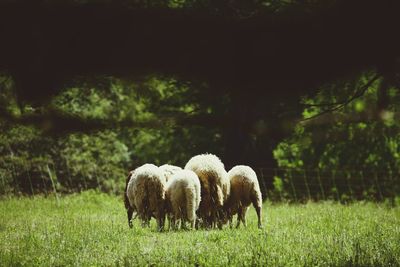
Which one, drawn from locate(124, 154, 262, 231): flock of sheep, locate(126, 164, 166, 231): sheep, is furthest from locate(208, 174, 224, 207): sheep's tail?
locate(126, 164, 166, 231): sheep

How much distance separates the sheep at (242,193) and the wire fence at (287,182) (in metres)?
5.33

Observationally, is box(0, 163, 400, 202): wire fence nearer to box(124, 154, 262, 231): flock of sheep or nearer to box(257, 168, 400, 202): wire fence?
box(257, 168, 400, 202): wire fence

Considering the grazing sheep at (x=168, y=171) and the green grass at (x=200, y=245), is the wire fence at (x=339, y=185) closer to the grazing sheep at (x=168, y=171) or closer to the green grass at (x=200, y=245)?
the grazing sheep at (x=168, y=171)

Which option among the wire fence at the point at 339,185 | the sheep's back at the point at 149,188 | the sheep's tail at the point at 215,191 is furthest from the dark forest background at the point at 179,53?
the wire fence at the point at 339,185

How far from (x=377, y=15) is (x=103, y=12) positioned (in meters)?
1.20

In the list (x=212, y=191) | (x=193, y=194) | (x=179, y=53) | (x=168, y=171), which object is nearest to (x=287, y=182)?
(x=168, y=171)

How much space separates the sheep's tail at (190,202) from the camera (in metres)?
9.41

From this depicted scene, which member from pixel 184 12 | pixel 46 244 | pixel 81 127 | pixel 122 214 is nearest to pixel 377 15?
pixel 184 12

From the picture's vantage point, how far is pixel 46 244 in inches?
266

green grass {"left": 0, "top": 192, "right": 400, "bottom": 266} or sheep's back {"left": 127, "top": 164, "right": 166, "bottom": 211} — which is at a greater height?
sheep's back {"left": 127, "top": 164, "right": 166, "bottom": 211}

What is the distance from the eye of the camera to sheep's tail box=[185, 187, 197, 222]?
371 inches

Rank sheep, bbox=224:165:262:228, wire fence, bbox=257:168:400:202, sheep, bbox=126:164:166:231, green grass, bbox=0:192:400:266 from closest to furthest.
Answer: green grass, bbox=0:192:400:266 < sheep, bbox=126:164:166:231 < sheep, bbox=224:165:262:228 < wire fence, bbox=257:168:400:202

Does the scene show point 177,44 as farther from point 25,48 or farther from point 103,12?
point 25,48

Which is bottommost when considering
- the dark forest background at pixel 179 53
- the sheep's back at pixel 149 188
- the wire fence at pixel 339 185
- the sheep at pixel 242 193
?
the wire fence at pixel 339 185
